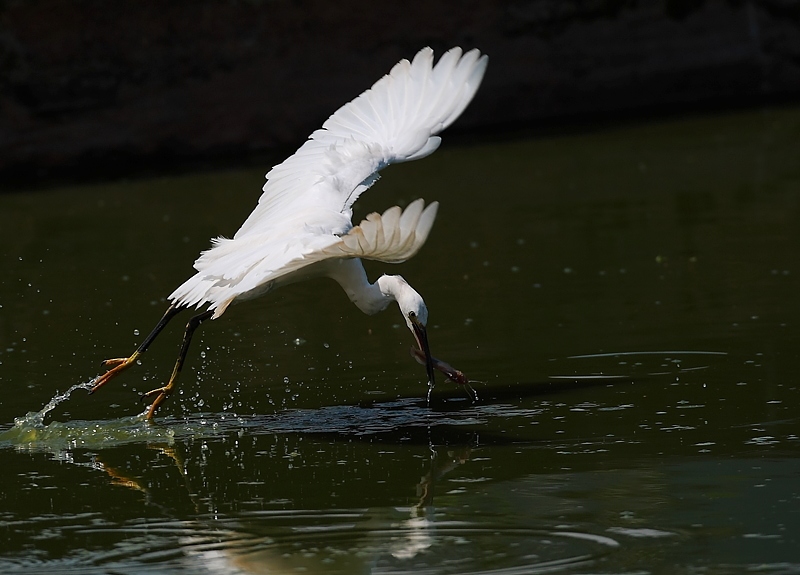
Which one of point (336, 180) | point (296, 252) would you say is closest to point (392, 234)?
point (296, 252)

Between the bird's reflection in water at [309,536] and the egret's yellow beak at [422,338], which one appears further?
the egret's yellow beak at [422,338]

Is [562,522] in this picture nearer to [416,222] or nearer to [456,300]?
[416,222]

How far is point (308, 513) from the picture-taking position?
209 inches

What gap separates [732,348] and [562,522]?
10.2ft

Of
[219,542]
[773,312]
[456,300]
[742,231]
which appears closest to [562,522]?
[219,542]

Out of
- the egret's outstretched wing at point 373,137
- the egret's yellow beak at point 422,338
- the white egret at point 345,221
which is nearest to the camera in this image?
the white egret at point 345,221

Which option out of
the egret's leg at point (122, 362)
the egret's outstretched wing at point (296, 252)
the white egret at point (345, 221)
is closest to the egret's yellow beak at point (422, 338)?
the white egret at point (345, 221)

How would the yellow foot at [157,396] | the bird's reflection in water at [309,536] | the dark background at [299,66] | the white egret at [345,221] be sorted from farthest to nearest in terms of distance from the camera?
the dark background at [299,66]
the yellow foot at [157,396]
the white egret at [345,221]
the bird's reflection in water at [309,536]

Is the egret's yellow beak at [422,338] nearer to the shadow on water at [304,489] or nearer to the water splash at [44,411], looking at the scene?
the shadow on water at [304,489]

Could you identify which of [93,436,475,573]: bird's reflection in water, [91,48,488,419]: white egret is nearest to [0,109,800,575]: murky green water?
[93,436,475,573]: bird's reflection in water

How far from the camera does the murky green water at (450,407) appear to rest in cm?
492

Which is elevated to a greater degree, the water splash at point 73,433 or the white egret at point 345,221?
the white egret at point 345,221

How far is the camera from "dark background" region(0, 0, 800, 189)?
1806cm

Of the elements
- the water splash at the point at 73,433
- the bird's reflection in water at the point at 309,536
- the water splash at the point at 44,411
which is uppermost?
the water splash at the point at 44,411
